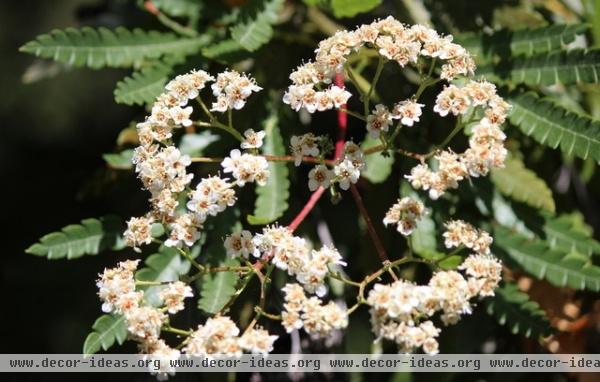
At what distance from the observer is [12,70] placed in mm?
4422

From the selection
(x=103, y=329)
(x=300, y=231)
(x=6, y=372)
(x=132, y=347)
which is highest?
(x=300, y=231)

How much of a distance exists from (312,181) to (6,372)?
1523 mm

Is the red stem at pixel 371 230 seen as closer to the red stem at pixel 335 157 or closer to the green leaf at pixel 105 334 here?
the red stem at pixel 335 157

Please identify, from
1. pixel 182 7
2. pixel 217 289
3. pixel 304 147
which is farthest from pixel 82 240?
pixel 182 7

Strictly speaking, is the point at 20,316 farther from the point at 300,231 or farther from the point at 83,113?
the point at 83,113

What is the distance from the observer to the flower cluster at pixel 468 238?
5.27ft

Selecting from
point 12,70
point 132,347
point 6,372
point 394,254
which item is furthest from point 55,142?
point 394,254

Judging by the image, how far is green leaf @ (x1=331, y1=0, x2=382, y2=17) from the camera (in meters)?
2.04

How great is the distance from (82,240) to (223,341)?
0.70 m

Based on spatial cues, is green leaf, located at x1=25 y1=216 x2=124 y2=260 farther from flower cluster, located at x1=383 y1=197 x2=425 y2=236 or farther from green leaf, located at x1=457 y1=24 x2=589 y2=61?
green leaf, located at x1=457 y1=24 x2=589 y2=61

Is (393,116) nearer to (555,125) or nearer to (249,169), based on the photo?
(249,169)

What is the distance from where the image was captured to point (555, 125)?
194 centimetres

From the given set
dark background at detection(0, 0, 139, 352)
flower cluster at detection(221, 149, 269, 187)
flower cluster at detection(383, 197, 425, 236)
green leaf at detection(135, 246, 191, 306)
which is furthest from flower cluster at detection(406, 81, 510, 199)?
dark background at detection(0, 0, 139, 352)

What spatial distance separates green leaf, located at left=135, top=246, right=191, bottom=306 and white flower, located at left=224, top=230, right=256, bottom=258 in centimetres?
35
